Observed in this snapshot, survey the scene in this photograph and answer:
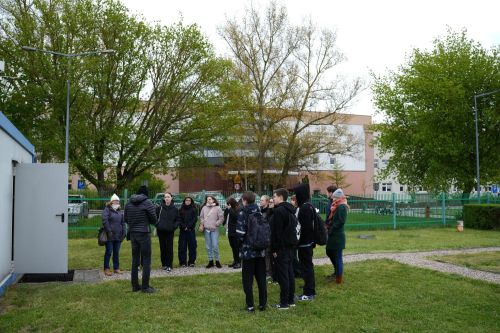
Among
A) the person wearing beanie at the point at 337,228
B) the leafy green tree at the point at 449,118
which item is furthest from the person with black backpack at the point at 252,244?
the leafy green tree at the point at 449,118

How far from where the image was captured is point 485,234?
2098 centimetres

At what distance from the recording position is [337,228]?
9.36m

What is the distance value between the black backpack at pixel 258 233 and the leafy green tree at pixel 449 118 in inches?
1066

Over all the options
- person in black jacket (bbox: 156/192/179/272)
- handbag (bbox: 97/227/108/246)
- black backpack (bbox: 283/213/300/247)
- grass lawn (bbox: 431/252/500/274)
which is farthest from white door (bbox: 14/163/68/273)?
grass lawn (bbox: 431/252/500/274)

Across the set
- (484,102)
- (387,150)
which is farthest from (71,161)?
(484,102)

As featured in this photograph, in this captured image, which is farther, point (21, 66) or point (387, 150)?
point (387, 150)

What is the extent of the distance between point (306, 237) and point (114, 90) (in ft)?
69.3

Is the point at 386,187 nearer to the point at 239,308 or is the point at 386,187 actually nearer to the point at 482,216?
the point at 482,216

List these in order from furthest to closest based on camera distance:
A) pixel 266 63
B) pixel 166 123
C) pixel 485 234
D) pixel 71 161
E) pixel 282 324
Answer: pixel 266 63, pixel 166 123, pixel 71 161, pixel 485 234, pixel 282 324

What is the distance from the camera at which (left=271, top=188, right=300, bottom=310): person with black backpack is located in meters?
7.61

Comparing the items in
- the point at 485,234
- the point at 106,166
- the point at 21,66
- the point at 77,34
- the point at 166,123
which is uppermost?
the point at 77,34

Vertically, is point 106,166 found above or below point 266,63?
below

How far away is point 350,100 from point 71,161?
2015 centimetres

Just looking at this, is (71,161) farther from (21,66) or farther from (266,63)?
(266,63)
